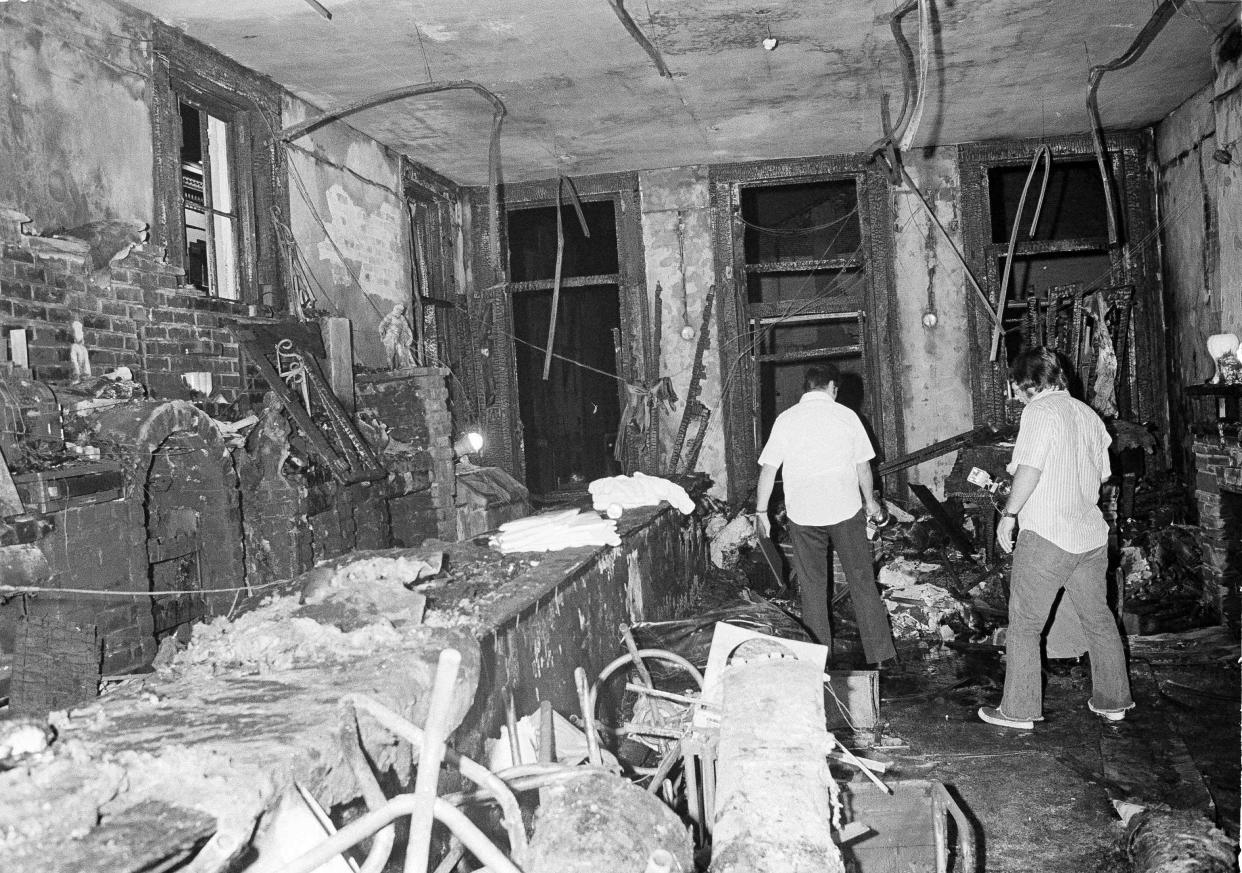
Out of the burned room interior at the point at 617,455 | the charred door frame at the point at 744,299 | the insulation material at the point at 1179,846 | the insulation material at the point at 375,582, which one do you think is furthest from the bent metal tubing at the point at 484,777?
the charred door frame at the point at 744,299

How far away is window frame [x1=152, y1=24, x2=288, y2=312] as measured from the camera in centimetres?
662

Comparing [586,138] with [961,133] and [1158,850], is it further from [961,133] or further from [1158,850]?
[1158,850]

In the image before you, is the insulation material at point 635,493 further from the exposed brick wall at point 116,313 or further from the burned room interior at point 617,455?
the exposed brick wall at point 116,313

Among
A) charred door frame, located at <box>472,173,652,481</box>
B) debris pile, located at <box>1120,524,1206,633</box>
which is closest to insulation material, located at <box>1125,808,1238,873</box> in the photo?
debris pile, located at <box>1120,524,1206,633</box>

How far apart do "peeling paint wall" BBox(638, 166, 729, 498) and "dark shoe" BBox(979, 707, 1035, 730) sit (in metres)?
6.16

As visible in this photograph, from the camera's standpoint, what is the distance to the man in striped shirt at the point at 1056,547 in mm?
4535

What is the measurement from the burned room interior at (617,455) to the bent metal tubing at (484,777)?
2cm

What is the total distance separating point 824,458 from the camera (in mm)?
5578

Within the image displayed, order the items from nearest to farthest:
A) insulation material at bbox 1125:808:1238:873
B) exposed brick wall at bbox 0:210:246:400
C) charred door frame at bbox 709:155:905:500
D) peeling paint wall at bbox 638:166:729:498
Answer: insulation material at bbox 1125:808:1238:873 < exposed brick wall at bbox 0:210:246:400 < charred door frame at bbox 709:155:905:500 < peeling paint wall at bbox 638:166:729:498

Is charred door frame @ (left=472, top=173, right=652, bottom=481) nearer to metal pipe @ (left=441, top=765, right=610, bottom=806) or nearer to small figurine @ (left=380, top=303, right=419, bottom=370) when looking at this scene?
small figurine @ (left=380, top=303, right=419, bottom=370)

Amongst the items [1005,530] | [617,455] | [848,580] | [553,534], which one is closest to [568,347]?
[617,455]

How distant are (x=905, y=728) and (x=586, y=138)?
708 cm

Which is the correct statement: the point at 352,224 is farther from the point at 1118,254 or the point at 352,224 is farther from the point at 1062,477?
the point at 1118,254

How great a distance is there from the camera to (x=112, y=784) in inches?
69.5
